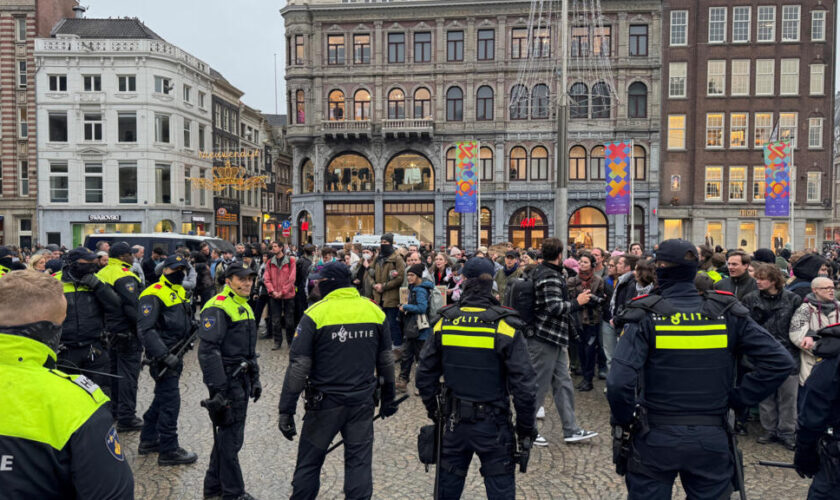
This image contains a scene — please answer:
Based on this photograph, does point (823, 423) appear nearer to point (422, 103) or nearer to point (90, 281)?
point (90, 281)

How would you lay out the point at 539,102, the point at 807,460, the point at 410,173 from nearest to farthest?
1. the point at 807,460
2. the point at 539,102
3. the point at 410,173

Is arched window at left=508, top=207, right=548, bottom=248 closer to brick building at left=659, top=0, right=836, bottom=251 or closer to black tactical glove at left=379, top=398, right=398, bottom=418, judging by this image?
brick building at left=659, top=0, right=836, bottom=251

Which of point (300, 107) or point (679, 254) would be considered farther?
point (300, 107)

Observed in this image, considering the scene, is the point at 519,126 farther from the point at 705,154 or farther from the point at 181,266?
the point at 181,266

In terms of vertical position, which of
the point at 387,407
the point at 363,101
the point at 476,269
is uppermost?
the point at 363,101

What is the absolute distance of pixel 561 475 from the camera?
5793 mm

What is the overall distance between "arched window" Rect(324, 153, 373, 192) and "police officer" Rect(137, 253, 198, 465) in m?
32.0

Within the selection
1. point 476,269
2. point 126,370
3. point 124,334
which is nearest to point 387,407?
point 476,269

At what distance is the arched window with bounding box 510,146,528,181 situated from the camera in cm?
3669

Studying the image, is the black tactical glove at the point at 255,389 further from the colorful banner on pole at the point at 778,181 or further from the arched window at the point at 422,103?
the arched window at the point at 422,103

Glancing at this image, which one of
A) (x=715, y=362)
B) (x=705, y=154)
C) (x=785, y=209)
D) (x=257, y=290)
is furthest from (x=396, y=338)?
(x=705, y=154)

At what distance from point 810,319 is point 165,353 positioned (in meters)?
7.05

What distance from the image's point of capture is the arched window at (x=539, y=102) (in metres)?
35.9

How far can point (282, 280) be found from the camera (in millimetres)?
12398
